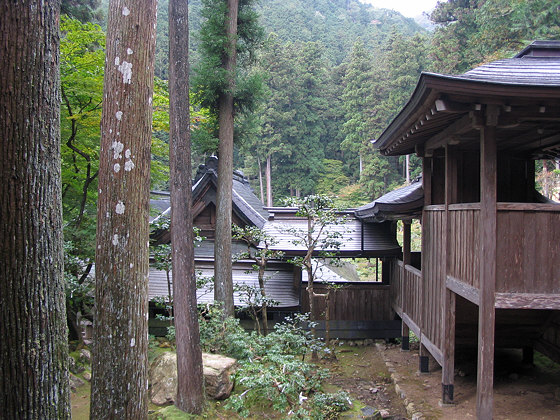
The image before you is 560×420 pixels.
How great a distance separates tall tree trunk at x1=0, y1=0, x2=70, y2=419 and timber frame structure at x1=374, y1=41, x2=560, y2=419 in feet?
12.0

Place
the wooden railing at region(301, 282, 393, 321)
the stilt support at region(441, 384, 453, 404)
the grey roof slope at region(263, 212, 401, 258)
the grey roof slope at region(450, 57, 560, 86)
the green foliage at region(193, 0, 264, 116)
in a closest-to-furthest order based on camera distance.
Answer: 1. the grey roof slope at region(450, 57, 560, 86)
2. the stilt support at region(441, 384, 453, 404)
3. the green foliage at region(193, 0, 264, 116)
4. the grey roof slope at region(263, 212, 401, 258)
5. the wooden railing at region(301, 282, 393, 321)

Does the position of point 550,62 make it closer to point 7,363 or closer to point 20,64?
point 20,64

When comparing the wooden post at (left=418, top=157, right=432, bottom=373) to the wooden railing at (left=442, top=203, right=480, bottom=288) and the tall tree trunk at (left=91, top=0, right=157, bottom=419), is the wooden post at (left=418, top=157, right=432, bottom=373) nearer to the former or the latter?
the wooden railing at (left=442, top=203, right=480, bottom=288)

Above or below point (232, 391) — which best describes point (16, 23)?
above

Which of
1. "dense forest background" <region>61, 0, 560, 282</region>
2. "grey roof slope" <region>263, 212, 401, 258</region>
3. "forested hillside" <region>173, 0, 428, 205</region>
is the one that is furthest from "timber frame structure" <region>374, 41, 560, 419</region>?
"forested hillside" <region>173, 0, 428, 205</region>

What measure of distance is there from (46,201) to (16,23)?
3.21 feet

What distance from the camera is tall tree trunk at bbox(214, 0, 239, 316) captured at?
363 inches

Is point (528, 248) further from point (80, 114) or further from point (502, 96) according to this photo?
point (80, 114)

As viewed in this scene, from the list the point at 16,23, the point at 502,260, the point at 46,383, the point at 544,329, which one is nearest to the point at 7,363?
the point at 46,383

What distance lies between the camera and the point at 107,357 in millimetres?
3744

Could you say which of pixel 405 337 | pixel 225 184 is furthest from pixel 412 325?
pixel 225 184

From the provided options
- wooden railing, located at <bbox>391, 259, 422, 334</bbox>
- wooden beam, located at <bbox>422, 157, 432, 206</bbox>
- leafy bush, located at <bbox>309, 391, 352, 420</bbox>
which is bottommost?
leafy bush, located at <bbox>309, 391, 352, 420</bbox>

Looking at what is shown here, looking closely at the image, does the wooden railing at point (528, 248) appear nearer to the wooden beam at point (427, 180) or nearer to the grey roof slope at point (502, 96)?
the grey roof slope at point (502, 96)

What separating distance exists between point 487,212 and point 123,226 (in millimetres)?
4028
